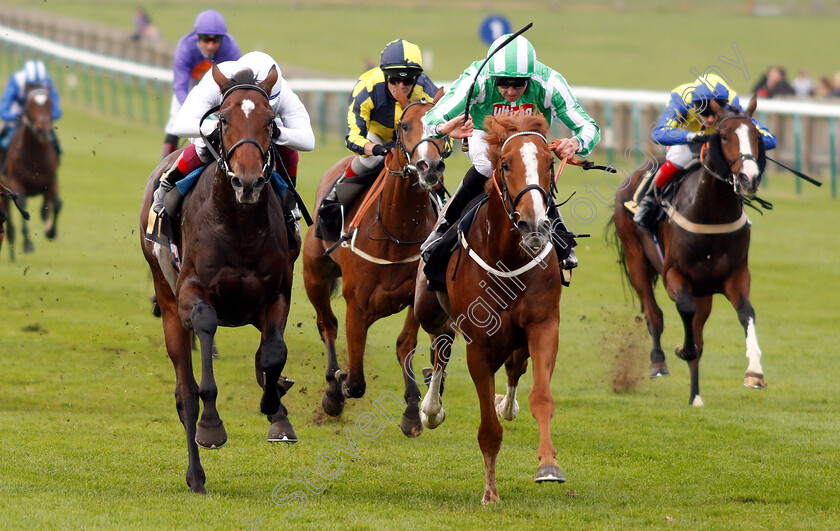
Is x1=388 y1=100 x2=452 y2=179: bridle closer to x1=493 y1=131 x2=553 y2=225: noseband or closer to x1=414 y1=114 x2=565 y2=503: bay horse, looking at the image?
x1=414 y1=114 x2=565 y2=503: bay horse

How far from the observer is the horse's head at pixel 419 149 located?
23.6 ft

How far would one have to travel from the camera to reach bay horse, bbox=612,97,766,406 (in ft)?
29.0

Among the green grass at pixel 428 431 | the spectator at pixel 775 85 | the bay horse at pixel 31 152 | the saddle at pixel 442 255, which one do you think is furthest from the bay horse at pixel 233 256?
the spectator at pixel 775 85

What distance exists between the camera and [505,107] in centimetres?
686

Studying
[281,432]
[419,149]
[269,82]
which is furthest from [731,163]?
[281,432]

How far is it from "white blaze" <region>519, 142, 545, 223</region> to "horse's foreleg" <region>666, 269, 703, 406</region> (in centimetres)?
385

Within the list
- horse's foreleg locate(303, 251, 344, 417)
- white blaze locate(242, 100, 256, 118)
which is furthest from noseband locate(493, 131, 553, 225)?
horse's foreleg locate(303, 251, 344, 417)

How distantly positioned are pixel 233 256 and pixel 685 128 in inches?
190

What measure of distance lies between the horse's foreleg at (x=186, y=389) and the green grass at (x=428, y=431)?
13cm

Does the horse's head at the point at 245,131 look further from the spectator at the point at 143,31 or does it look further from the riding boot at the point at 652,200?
the spectator at the point at 143,31

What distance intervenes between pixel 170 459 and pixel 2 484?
1.09m

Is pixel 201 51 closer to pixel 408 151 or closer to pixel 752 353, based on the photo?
pixel 408 151

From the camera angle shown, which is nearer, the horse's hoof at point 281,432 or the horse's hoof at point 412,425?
the horse's hoof at point 281,432

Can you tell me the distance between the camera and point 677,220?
31.6 ft
